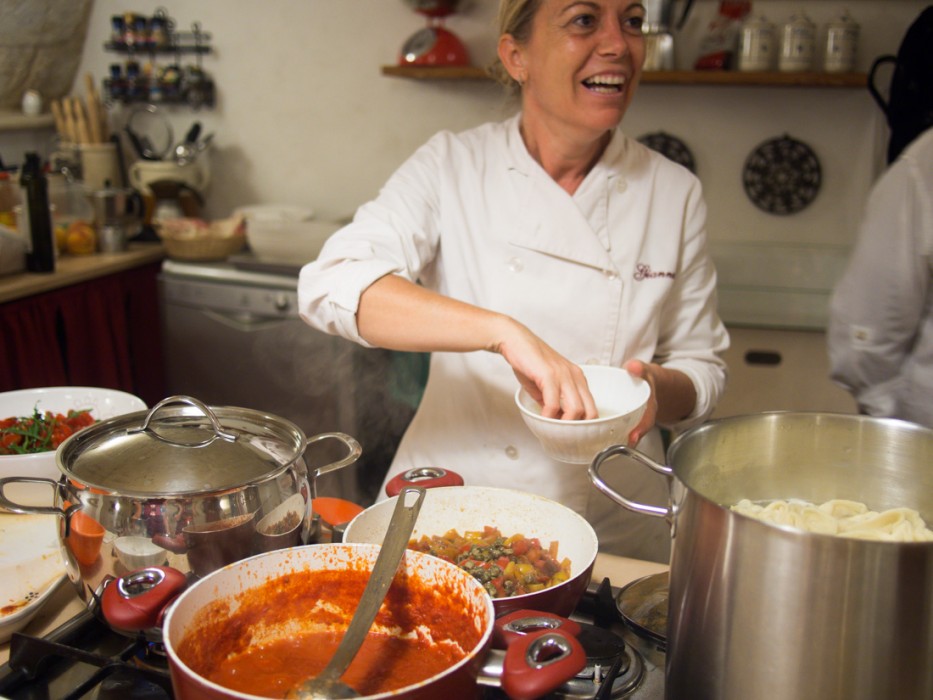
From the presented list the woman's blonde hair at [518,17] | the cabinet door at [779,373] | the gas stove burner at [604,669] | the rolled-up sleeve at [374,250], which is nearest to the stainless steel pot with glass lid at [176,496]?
the gas stove burner at [604,669]

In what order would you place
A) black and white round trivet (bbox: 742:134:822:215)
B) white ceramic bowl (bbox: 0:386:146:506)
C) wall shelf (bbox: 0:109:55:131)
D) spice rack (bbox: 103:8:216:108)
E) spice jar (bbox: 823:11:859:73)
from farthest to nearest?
1. spice rack (bbox: 103:8:216:108)
2. wall shelf (bbox: 0:109:55:131)
3. black and white round trivet (bbox: 742:134:822:215)
4. spice jar (bbox: 823:11:859:73)
5. white ceramic bowl (bbox: 0:386:146:506)

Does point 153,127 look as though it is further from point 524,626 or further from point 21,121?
point 524,626

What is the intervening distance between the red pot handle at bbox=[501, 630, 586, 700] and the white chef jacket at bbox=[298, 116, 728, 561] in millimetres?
930

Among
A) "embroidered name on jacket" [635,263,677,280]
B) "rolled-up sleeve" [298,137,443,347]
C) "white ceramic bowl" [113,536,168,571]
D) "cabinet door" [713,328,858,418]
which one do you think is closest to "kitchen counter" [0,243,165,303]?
"rolled-up sleeve" [298,137,443,347]

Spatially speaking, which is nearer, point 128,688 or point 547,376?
point 128,688

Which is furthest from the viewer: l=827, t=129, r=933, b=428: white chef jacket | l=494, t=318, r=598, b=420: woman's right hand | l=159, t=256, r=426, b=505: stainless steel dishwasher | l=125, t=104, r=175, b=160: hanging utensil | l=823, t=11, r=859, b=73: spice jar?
l=125, t=104, r=175, b=160: hanging utensil

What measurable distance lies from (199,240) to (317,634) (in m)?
2.62

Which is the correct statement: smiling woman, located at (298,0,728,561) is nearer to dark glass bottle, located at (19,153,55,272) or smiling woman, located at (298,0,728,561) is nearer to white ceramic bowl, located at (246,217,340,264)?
white ceramic bowl, located at (246,217,340,264)

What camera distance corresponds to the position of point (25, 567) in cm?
115

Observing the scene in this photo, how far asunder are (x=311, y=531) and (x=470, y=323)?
404mm

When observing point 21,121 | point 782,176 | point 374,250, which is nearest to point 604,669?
point 374,250

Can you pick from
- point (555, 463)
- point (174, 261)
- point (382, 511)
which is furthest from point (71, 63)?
point (382, 511)

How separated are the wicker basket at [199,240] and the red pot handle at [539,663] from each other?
2.83 metres

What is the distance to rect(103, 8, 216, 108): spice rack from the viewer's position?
382cm
